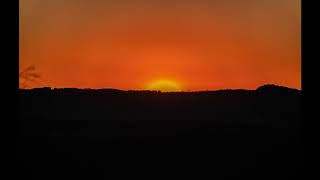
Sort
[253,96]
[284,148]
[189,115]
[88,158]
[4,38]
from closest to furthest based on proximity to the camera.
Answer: [4,38], [88,158], [284,148], [189,115], [253,96]

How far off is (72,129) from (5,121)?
4237 centimetres

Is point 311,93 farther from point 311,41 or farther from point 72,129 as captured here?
point 72,129

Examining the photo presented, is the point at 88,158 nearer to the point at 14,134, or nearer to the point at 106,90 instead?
the point at 14,134

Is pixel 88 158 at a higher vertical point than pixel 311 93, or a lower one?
lower

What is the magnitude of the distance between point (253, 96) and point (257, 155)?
72.5 m

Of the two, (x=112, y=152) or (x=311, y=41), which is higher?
(x=311, y=41)

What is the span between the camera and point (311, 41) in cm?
323

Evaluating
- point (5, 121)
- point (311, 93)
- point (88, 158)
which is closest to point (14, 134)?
point (5, 121)

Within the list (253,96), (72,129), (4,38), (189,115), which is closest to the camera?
(4,38)

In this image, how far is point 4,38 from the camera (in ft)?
10.4

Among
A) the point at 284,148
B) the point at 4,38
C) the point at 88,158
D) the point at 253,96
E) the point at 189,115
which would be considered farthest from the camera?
the point at 253,96

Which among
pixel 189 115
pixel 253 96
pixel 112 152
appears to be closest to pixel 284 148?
pixel 112 152

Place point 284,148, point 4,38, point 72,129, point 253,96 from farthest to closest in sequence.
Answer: point 253,96
point 72,129
point 284,148
point 4,38

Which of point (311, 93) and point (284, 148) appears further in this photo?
point (284, 148)
